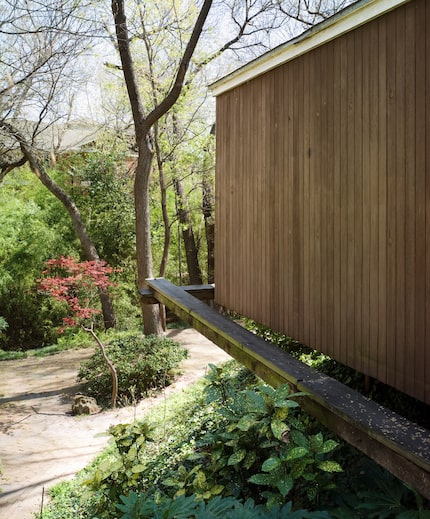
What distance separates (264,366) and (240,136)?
6.63 ft

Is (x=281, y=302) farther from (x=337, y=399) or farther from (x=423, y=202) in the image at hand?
(x=423, y=202)

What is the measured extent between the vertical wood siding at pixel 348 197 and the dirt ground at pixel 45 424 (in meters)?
2.66

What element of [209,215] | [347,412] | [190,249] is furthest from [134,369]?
[209,215]

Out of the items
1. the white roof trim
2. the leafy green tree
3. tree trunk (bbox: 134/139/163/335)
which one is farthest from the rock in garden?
the leafy green tree

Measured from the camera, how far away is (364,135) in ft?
9.75

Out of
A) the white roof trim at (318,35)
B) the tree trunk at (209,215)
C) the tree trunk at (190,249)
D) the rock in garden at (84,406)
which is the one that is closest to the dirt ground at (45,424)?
the rock in garden at (84,406)

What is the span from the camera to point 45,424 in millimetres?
7785

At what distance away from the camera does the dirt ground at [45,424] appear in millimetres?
5848

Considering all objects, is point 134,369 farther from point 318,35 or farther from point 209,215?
point 209,215

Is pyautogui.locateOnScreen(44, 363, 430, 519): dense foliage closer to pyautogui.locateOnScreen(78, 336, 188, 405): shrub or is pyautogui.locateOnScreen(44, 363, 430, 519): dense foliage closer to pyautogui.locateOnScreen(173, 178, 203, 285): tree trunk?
pyautogui.locateOnScreen(78, 336, 188, 405): shrub

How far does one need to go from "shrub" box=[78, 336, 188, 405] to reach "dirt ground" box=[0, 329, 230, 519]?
10.5 inches

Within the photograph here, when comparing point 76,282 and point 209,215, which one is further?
point 209,215

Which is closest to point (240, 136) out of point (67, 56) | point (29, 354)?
point (67, 56)

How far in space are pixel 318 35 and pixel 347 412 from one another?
2212mm
